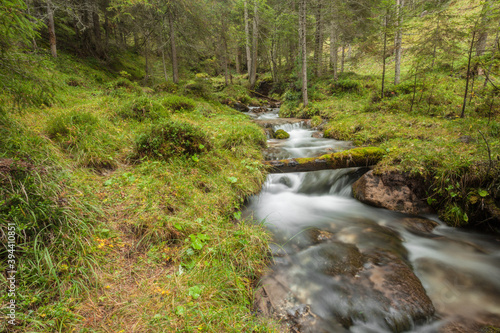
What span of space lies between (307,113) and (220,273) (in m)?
12.9

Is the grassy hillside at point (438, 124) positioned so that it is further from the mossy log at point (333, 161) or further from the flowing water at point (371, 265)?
the flowing water at point (371, 265)

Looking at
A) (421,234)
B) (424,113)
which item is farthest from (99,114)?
(424,113)

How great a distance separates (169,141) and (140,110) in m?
2.52

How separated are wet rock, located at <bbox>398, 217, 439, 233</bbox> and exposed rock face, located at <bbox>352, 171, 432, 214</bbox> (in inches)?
10.9

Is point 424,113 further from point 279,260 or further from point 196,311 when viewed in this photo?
point 196,311

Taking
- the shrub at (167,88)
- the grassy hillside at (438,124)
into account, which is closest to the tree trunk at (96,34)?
the shrub at (167,88)

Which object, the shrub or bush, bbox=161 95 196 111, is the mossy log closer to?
bush, bbox=161 95 196 111

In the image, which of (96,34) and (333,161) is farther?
(96,34)

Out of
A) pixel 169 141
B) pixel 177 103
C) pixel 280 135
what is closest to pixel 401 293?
pixel 169 141

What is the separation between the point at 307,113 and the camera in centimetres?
1394

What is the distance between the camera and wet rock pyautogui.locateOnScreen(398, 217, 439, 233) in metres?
4.52

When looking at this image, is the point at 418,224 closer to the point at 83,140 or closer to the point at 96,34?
the point at 83,140

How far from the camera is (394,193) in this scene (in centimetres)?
522

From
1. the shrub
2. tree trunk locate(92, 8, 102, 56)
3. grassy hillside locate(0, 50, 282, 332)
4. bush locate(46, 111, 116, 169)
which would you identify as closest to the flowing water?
grassy hillside locate(0, 50, 282, 332)
